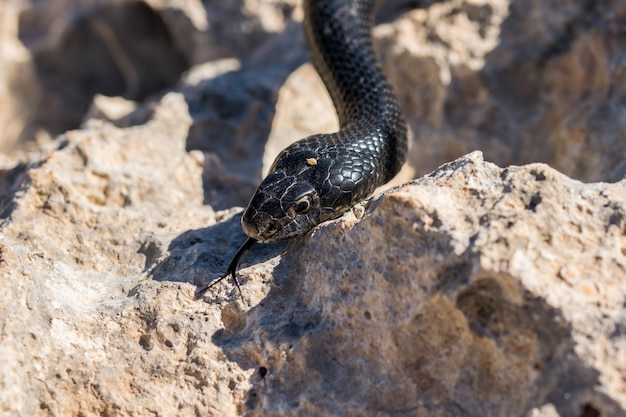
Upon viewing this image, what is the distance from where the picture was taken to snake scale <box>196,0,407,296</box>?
3020 millimetres

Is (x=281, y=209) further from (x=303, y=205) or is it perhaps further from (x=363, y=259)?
(x=363, y=259)

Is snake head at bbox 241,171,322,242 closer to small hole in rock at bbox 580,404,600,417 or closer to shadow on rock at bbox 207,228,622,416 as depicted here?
shadow on rock at bbox 207,228,622,416

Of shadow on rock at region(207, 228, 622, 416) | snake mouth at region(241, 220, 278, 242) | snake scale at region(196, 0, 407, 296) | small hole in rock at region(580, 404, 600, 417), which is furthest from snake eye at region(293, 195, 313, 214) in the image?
small hole in rock at region(580, 404, 600, 417)

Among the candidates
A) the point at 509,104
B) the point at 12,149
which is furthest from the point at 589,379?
the point at 12,149

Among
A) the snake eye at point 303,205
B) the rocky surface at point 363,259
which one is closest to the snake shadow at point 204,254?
the rocky surface at point 363,259

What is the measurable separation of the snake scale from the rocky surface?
0.19 meters

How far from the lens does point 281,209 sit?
9.90 ft

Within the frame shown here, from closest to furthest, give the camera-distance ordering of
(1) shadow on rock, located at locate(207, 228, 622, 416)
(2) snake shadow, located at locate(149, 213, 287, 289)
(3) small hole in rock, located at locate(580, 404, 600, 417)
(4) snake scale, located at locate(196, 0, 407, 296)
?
1. (3) small hole in rock, located at locate(580, 404, 600, 417)
2. (1) shadow on rock, located at locate(207, 228, 622, 416)
3. (2) snake shadow, located at locate(149, 213, 287, 289)
4. (4) snake scale, located at locate(196, 0, 407, 296)

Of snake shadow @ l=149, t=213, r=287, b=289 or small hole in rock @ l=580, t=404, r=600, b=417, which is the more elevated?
small hole in rock @ l=580, t=404, r=600, b=417

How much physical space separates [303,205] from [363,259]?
65cm

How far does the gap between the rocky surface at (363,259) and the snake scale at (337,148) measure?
0.62 feet

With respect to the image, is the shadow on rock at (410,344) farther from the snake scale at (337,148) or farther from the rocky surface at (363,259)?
the snake scale at (337,148)

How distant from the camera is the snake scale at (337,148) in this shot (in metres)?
3.02

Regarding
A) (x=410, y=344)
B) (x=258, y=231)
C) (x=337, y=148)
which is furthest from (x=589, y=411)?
(x=337, y=148)
